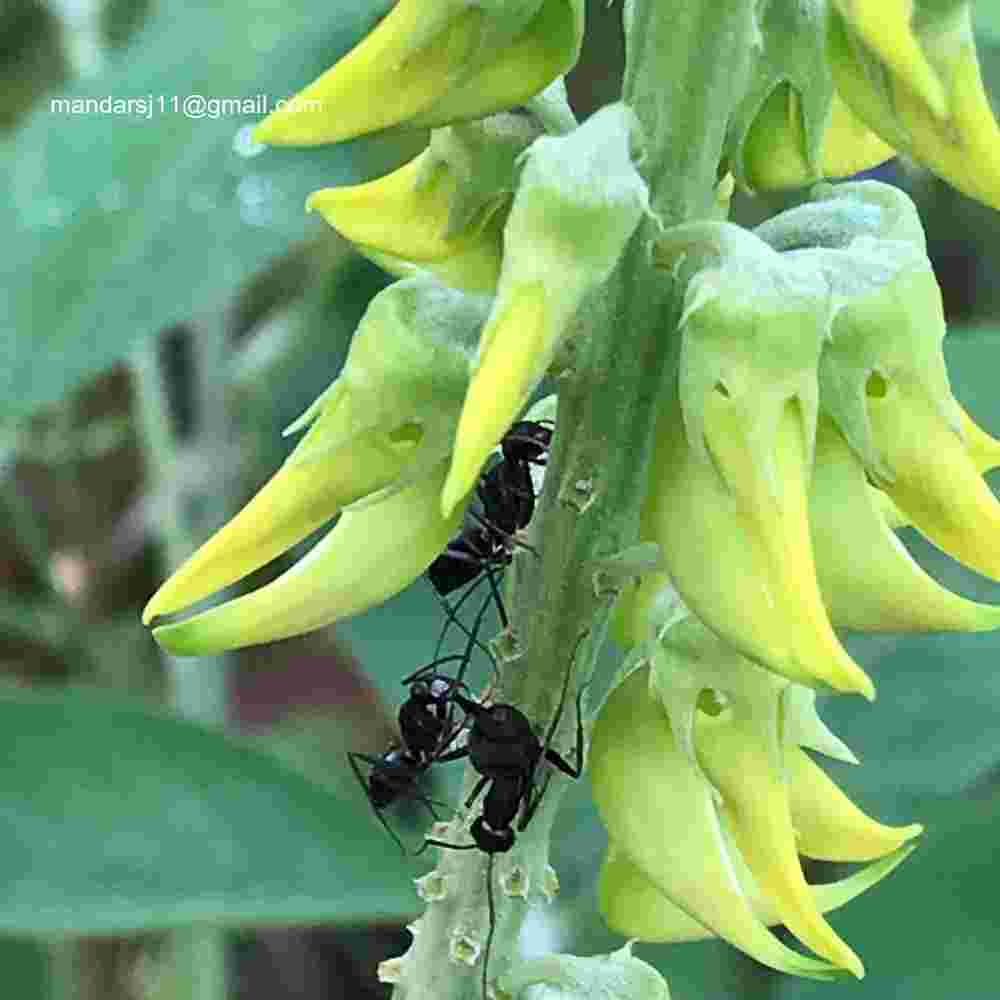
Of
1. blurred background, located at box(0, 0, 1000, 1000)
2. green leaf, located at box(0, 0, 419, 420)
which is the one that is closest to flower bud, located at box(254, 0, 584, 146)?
blurred background, located at box(0, 0, 1000, 1000)

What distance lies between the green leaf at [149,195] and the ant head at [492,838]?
1133 mm

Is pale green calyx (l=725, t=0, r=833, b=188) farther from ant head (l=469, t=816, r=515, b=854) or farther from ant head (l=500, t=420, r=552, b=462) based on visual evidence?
ant head (l=469, t=816, r=515, b=854)

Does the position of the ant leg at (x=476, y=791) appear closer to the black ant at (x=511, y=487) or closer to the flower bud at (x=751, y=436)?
the black ant at (x=511, y=487)

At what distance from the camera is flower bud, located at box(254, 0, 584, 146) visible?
0.81 meters

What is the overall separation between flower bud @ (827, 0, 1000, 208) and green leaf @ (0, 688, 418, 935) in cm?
107

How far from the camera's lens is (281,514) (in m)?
0.87

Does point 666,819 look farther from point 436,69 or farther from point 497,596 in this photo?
point 436,69

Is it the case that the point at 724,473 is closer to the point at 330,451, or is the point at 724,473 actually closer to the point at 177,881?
the point at 330,451

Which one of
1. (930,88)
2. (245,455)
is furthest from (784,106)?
(245,455)

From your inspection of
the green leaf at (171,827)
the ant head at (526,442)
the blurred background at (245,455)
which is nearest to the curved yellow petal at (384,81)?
the ant head at (526,442)

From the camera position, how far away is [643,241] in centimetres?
88

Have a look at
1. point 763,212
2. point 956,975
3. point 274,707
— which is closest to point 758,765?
point 956,975

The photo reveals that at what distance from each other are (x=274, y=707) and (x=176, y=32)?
1.28 meters

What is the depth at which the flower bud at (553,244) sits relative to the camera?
0.79 metres
